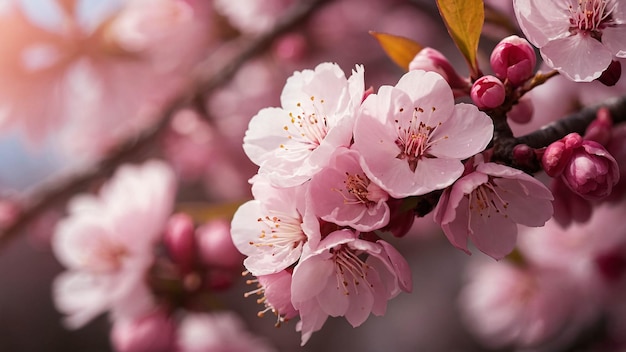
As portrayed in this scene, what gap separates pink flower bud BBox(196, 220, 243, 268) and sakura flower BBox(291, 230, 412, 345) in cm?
40

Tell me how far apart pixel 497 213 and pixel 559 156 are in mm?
83

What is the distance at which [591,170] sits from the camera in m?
0.51

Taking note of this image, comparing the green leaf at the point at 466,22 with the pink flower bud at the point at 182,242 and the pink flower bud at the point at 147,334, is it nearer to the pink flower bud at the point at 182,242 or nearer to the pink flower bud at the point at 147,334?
the pink flower bud at the point at 182,242

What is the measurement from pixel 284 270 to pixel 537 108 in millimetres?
505

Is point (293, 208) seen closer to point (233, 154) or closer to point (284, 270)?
point (284, 270)

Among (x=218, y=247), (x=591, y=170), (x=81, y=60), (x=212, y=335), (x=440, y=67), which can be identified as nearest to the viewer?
(x=591, y=170)

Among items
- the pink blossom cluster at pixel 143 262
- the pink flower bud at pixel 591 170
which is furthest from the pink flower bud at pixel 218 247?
the pink flower bud at pixel 591 170

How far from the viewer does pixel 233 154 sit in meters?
1.53

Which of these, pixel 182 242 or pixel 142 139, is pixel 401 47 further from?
pixel 142 139

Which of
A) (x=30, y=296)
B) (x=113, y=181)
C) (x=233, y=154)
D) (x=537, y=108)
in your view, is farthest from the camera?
(x=30, y=296)

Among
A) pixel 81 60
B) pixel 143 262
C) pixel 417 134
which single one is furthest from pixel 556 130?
pixel 81 60

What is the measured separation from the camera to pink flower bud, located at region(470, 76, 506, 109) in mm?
546

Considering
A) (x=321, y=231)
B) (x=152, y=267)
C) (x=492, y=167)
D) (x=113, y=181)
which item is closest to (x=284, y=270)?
(x=321, y=231)

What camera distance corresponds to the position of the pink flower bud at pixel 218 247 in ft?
3.11
